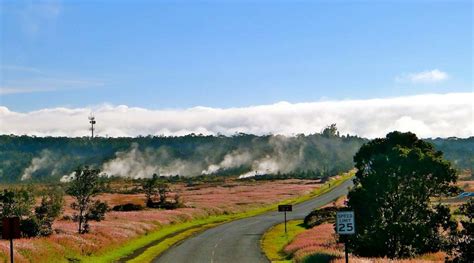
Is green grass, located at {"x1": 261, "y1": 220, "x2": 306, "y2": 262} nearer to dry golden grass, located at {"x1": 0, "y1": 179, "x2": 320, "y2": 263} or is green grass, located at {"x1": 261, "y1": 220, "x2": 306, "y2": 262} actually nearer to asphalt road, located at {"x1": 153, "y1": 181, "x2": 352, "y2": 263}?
asphalt road, located at {"x1": 153, "y1": 181, "x2": 352, "y2": 263}

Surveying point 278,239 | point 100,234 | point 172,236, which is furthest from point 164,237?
point 278,239

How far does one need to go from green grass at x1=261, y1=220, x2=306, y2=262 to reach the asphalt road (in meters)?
0.71

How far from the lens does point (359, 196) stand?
36812 millimetres

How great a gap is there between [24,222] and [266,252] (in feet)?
66.9

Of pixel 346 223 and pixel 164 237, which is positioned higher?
pixel 346 223

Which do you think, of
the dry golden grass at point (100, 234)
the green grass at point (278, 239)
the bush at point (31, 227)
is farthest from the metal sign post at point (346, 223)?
the bush at point (31, 227)

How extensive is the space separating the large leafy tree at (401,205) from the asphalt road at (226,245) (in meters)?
9.95

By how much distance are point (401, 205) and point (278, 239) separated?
2379cm

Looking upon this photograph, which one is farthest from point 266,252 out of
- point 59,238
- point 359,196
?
point 59,238

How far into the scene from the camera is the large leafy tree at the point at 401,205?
35.7m

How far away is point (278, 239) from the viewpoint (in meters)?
58.2

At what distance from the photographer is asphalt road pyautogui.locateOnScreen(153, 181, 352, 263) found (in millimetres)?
44066

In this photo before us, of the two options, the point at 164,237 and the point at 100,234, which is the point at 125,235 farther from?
the point at 164,237

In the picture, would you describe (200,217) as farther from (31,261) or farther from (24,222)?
(31,261)
